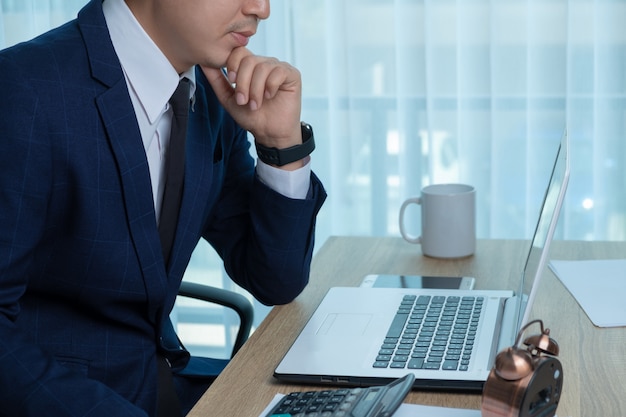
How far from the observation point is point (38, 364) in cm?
109

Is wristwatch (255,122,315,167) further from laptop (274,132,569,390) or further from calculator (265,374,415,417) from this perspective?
calculator (265,374,415,417)

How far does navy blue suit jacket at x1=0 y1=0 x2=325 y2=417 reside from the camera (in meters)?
1.09

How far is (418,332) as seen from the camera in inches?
45.2

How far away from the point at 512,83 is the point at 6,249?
5.24ft

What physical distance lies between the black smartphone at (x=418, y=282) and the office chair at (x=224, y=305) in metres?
0.25

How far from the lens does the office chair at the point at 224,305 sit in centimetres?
150

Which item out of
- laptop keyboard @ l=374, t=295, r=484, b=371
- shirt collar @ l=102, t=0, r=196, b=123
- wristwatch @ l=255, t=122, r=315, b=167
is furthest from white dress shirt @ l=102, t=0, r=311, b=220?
laptop keyboard @ l=374, t=295, r=484, b=371

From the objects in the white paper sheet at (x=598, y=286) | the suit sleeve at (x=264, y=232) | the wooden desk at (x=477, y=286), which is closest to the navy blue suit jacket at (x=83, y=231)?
the suit sleeve at (x=264, y=232)

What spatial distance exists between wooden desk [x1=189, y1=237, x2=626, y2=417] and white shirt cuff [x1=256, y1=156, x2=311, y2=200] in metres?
0.17

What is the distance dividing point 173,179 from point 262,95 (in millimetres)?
184

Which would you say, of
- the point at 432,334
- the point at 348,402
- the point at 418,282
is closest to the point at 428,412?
the point at 348,402

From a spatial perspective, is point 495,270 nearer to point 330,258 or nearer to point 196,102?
point 330,258

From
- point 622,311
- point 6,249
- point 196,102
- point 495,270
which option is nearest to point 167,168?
point 196,102

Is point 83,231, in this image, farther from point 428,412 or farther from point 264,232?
point 428,412
